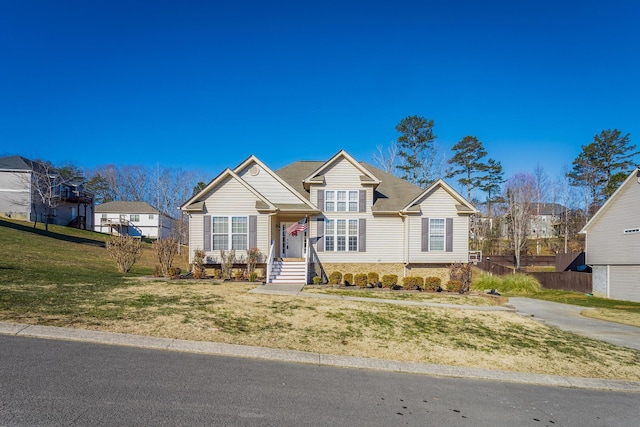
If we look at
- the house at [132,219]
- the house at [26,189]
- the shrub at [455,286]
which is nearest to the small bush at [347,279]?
the shrub at [455,286]

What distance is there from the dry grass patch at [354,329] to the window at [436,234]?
28.5ft

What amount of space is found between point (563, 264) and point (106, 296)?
33.9 meters

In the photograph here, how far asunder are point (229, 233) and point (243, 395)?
46.4 feet

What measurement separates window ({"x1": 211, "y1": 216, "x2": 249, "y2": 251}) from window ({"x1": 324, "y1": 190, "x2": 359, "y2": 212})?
4761 mm

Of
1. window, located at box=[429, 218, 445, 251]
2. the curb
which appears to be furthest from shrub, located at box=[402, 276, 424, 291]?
the curb

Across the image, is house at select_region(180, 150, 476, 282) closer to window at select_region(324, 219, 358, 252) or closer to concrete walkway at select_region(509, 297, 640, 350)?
window at select_region(324, 219, 358, 252)

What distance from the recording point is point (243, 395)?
15.2ft

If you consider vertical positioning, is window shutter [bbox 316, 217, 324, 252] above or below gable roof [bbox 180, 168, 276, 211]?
below

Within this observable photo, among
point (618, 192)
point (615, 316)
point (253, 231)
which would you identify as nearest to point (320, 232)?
point (253, 231)

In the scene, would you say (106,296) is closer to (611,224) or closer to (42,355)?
(42,355)

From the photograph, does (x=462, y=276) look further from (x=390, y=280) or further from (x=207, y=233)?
(x=207, y=233)

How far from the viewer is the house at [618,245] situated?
68.5 feet

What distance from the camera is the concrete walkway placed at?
9.87 metres

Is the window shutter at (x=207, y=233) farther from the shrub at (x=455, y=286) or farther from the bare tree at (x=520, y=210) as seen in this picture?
the bare tree at (x=520, y=210)
